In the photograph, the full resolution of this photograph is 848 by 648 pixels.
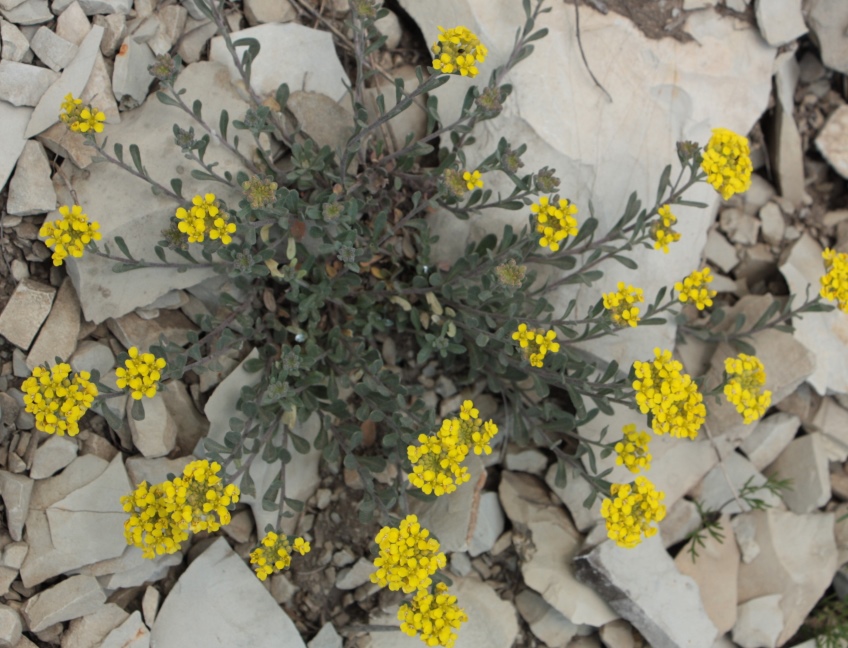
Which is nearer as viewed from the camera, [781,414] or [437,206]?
[437,206]

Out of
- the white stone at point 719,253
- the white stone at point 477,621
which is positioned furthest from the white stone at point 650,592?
the white stone at point 719,253

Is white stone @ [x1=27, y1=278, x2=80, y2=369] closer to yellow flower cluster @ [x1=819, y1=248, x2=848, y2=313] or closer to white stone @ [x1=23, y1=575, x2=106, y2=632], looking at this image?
white stone @ [x1=23, y1=575, x2=106, y2=632]

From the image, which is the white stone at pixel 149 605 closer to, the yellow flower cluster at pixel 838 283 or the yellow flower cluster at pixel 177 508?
the yellow flower cluster at pixel 177 508

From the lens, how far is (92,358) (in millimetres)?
4188

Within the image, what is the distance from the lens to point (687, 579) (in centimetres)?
463

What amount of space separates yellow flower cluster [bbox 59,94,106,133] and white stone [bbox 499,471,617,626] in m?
2.82

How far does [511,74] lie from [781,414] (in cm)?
265

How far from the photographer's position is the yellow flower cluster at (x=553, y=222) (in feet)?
12.7

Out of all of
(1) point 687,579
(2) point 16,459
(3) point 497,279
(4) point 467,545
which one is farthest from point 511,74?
(2) point 16,459

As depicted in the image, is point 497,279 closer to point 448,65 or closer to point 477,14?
point 448,65

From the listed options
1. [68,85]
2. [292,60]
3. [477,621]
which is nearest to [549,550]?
[477,621]

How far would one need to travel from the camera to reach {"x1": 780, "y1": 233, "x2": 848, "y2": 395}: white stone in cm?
501

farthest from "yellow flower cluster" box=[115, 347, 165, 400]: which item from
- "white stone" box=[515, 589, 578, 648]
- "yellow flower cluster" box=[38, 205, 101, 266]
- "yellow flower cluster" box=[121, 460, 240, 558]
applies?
"white stone" box=[515, 589, 578, 648]

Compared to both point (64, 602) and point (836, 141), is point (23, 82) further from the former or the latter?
point (836, 141)
